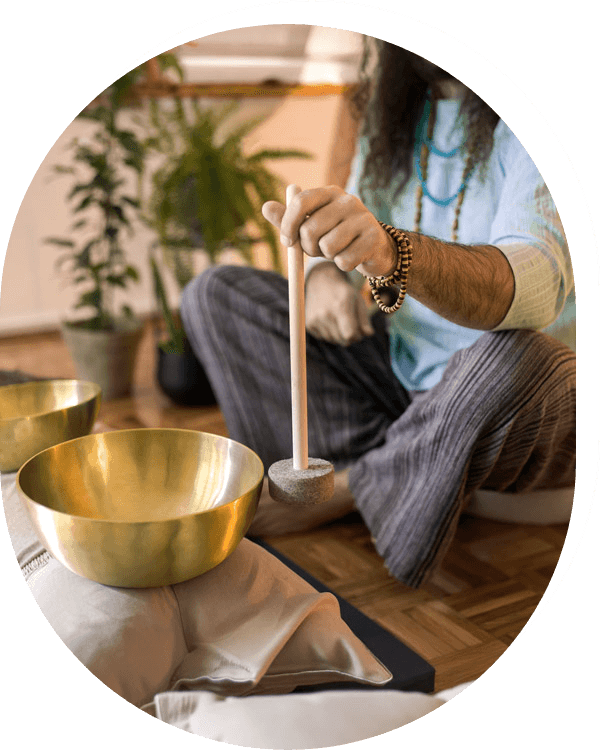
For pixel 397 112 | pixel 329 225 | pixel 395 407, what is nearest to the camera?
pixel 329 225

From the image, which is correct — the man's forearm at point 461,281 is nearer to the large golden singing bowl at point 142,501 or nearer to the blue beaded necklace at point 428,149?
the blue beaded necklace at point 428,149

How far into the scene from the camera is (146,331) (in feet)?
2.31

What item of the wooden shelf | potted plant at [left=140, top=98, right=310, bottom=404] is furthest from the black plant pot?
the wooden shelf

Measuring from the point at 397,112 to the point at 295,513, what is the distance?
0.99 ft

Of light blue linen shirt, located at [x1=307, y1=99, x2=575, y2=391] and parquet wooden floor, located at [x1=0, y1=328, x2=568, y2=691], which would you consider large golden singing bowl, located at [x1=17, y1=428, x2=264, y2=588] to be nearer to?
parquet wooden floor, located at [x1=0, y1=328, x2=568, y2=691]

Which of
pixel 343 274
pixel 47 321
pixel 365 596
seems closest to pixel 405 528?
pixel 365 596

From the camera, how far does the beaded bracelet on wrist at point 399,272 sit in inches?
18.8

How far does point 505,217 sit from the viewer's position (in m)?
0.50

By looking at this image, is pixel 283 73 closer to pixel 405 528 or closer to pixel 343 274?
pixel 343 274

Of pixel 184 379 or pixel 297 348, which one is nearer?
pixel 297 348

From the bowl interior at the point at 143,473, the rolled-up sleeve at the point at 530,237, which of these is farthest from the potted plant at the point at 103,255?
the rolled-up sleeve at the point at 530,237

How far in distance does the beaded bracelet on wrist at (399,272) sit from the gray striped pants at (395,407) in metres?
0.09

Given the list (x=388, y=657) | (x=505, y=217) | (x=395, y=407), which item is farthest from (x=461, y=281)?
(x=388, y=657)

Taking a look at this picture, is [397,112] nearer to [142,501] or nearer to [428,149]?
[428,149]
